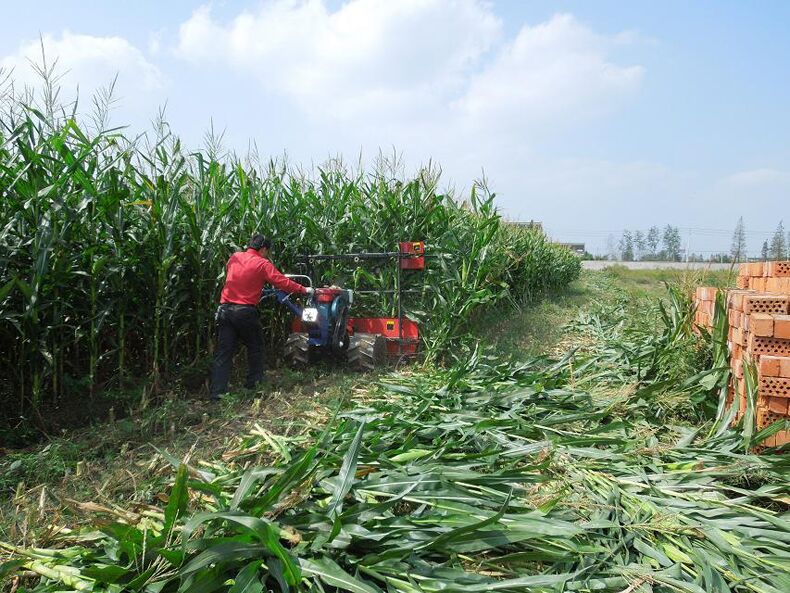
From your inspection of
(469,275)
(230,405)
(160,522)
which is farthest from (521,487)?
(469,275)

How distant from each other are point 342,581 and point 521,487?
1.19 m

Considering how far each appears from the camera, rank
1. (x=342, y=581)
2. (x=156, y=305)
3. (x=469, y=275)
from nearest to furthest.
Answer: (x=342, y=581), (x=156, y=305), (x=469, y=275)

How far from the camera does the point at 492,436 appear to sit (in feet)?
11.3

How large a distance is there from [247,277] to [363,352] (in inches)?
62.3

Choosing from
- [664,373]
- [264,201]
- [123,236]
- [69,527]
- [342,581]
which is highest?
[264,201]

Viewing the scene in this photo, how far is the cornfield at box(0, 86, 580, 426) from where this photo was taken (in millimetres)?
4453

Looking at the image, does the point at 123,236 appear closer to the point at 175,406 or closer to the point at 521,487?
the point at 175,406

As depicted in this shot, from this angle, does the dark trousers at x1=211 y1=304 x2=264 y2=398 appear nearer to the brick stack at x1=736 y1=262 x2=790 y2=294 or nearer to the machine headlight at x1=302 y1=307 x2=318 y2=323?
the machine headlight at x1=302 y1=307 x2=318 y2=323

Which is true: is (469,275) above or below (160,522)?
above

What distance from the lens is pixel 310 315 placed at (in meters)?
6.09

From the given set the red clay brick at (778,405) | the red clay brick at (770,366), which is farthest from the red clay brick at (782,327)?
the red clay brick at (778,405)

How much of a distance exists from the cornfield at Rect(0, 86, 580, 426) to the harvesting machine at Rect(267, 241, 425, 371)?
358 mm

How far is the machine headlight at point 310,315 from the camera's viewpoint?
19.9 ft

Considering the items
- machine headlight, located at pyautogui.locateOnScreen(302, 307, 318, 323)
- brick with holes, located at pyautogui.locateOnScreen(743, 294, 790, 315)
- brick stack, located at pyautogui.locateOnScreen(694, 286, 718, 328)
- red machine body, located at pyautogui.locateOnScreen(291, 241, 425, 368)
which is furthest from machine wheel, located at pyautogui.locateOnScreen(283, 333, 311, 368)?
brick with holes, located at pyautogui.locateOnScreen(743, 294, 790, 315)
